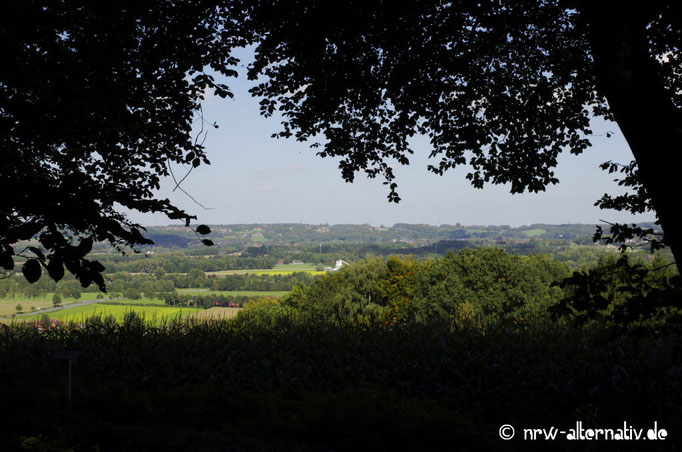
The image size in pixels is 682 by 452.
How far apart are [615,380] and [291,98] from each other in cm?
683

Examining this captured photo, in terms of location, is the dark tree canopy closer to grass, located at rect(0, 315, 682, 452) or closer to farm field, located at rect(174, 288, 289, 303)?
grass, located at rect(0, 315, 682, 452)

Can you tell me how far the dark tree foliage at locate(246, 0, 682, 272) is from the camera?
645 cm

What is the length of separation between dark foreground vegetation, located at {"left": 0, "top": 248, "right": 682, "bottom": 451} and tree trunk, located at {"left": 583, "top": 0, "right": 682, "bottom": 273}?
1419 mm

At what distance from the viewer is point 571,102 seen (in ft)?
24.7

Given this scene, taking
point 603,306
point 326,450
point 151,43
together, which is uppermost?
point 151,43

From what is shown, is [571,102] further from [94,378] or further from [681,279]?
[94,378]

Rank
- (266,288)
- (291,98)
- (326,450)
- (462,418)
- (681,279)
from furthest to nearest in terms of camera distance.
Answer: (266,288), (291,98), (462,418), (326,450), (681,279)

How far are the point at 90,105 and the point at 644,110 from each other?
5.60 m

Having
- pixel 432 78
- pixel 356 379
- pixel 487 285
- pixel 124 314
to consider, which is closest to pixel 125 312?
pixel 124 314

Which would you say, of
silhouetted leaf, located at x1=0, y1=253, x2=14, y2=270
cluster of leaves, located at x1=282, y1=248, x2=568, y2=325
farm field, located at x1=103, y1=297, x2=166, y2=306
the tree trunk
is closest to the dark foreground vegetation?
the tree trunk

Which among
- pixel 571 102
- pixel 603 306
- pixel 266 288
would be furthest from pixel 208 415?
pixel 266 288

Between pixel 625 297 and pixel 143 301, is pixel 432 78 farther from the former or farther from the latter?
pixel 143 301

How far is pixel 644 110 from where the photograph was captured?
3.28m

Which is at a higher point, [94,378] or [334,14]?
[334,14]
